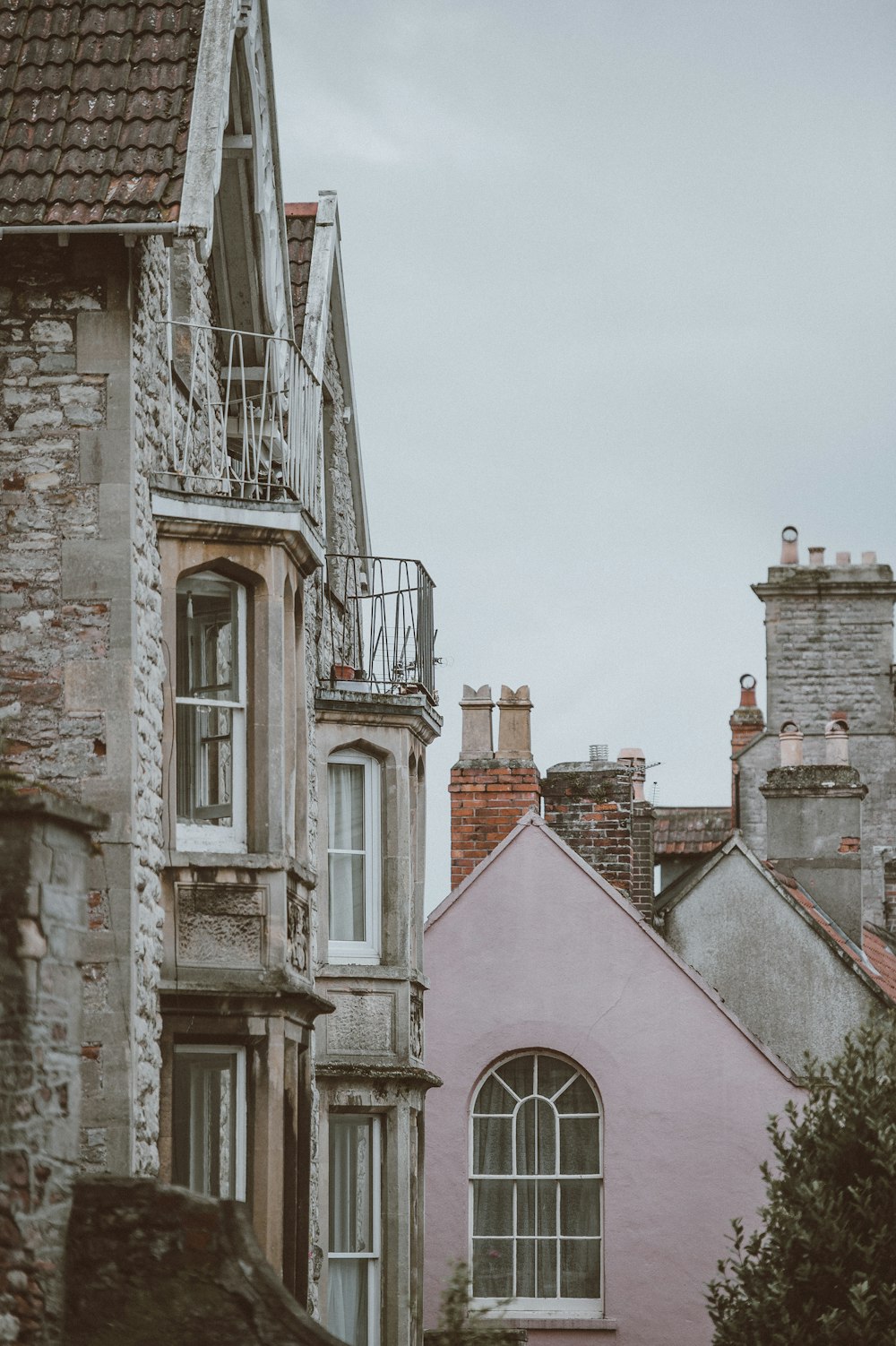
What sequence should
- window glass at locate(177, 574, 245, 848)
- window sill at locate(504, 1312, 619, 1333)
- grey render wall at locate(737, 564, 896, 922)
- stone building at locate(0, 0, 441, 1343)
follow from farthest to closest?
grey render wall at locate(737, 564, 896, 922) < window sill at locate(504, 1312, 619, 1333) < window glass at locate(177, 574, 245, 848) < stone building at locate(0, 0, 441, 1343)

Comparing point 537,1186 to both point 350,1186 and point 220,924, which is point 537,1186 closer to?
point 350,1186

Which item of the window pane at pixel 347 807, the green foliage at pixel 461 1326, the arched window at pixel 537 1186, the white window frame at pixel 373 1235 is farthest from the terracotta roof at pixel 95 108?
the arched window at pixel 537 1186

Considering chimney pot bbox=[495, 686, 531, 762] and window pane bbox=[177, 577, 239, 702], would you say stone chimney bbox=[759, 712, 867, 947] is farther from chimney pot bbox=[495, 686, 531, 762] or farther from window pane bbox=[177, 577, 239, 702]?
window pane bbox=[177, 577, 239, 702]

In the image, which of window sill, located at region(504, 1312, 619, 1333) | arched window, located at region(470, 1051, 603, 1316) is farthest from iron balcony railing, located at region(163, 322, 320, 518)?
window sill, located at region(504, 1312, 619, 1333)

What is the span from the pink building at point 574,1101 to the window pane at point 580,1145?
0.01 metres

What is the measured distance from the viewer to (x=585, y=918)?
22.7 m

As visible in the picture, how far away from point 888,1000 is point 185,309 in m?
11.6

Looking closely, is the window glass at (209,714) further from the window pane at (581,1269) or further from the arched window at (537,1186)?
the window pane at (581,1269)

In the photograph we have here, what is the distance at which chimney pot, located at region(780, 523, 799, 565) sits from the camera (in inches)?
1503

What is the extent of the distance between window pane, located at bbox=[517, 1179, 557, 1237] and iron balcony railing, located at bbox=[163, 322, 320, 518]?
760 centimetres

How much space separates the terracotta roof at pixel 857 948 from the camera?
24.4 metres

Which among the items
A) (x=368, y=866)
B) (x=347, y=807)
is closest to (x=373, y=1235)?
(x=368, y=866)

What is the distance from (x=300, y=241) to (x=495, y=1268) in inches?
401

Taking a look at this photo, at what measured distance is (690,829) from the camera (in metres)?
36.9
